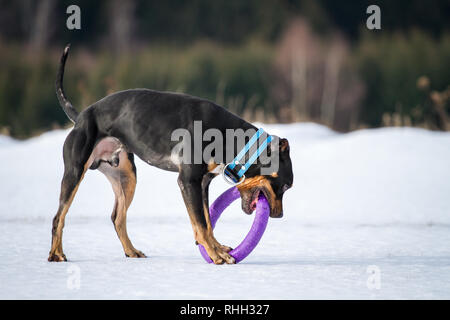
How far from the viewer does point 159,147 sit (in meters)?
5.53

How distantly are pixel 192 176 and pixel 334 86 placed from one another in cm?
1314

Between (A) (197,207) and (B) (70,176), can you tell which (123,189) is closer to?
(B) (70,176)

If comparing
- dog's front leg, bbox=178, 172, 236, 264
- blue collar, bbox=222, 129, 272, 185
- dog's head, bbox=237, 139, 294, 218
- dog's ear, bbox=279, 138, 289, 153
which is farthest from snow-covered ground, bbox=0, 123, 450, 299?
dog's ear, bbox=279, 138, 289, 153

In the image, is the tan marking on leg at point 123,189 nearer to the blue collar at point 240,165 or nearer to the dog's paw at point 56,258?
the dog's paw at point 56,258

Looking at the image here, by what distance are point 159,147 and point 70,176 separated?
0.74 meters

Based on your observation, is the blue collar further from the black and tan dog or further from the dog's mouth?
the dog's mouth

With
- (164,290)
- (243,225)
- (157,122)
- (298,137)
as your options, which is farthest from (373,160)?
(164,290)

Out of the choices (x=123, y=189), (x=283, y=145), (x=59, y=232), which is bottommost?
(x=59, y=232)

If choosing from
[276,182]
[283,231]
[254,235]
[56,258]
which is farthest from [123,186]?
[283,231]

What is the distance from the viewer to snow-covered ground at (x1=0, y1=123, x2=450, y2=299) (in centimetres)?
470

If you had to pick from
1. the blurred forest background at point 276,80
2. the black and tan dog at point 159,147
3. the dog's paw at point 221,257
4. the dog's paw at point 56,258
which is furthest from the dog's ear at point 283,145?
the blurred forest background at point 276,80

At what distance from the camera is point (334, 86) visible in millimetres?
17938

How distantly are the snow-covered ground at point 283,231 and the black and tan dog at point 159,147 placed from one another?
1.30ft

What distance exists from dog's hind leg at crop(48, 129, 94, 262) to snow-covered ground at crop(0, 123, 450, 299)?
0.23m
